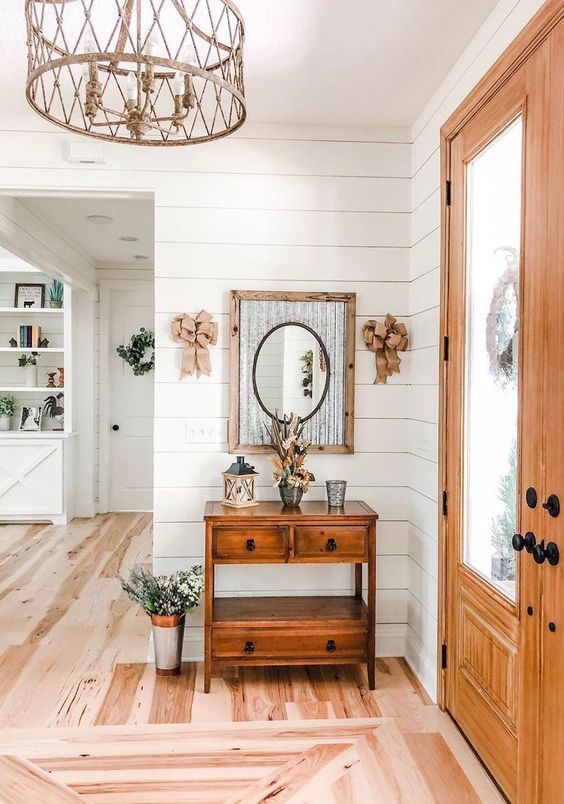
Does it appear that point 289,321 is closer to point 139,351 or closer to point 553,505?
point 553,505

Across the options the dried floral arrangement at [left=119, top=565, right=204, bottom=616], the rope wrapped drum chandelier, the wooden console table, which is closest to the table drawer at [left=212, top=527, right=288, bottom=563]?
the wooden console table

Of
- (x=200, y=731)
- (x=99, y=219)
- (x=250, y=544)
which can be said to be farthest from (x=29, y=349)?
(x=200, y=731)

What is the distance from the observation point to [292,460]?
3.08m

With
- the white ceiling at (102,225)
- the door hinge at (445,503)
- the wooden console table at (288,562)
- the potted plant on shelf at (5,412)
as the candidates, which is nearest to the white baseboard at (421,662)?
the wooden console table at (288,562)

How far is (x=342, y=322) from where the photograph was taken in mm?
3275

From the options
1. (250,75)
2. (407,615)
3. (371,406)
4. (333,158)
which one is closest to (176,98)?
(250,75)

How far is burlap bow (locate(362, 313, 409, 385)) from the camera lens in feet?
10.6

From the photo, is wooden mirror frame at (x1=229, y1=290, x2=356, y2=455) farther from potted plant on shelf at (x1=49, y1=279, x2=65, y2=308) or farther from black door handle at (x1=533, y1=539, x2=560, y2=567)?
potted plant on shelf at (x1=49, y1=279, x2=65, y2=308)

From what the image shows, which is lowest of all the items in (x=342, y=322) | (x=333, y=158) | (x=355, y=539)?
(x=355, y=539)

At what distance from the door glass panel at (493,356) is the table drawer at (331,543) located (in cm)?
53

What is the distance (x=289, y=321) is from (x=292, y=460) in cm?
69

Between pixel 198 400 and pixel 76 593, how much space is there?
6.16 ft

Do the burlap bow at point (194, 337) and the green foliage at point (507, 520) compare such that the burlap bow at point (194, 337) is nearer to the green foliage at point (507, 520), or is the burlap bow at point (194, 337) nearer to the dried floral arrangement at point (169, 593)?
the dried floral arrangement at point (169, 593)

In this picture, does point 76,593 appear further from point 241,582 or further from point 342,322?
point 342,322
